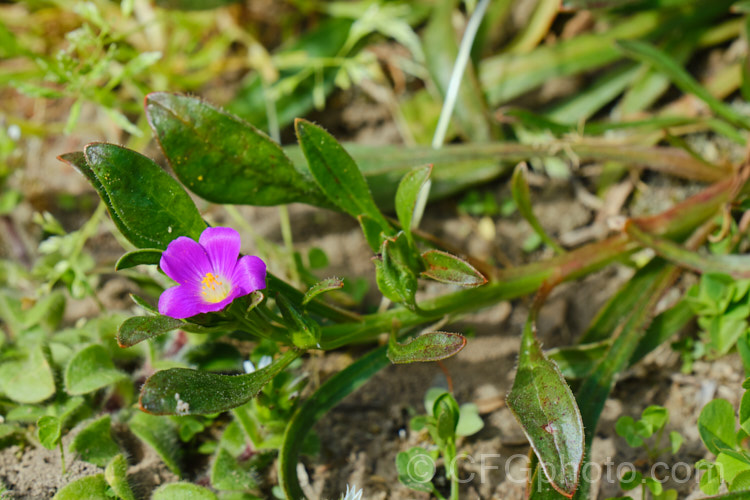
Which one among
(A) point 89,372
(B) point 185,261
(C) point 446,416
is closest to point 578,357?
(C) point 446,416

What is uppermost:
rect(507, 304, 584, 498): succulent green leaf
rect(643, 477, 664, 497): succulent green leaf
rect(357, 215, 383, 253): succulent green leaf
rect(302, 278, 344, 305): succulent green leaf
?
rect(302, 278, 344, 305): succulent green leaf

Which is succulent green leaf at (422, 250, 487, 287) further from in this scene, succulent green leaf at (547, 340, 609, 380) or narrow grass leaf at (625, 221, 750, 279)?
narrow grass leaf at (625, 221, 750, 279)

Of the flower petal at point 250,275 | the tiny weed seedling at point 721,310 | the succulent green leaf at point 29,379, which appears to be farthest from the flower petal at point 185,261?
the tiny weed seedling at point 721,310

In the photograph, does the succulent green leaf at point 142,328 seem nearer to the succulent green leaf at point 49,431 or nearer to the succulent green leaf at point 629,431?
the succulent green leaf at point 49,431

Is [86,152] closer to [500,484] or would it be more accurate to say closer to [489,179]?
[500,484]

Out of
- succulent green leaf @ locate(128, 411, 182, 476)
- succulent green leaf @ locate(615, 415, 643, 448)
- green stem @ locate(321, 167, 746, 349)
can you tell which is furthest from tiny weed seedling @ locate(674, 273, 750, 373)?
succulent green leaf @ locate(128, 411, 182, 476)

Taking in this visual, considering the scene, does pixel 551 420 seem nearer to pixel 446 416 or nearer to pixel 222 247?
pixel 446 416
